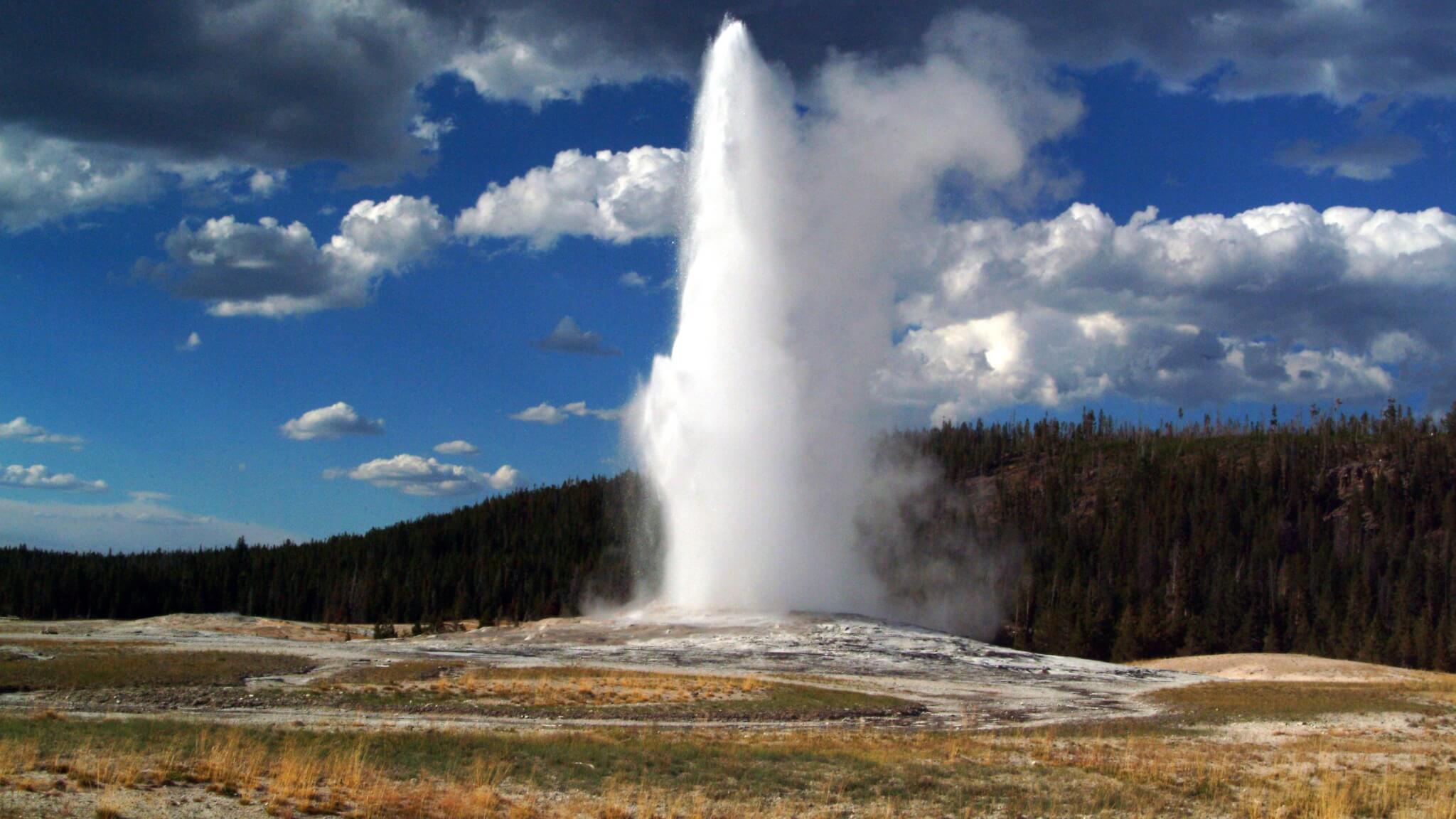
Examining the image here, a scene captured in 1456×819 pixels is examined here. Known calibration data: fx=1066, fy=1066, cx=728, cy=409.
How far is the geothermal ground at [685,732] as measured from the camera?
12.7 metres

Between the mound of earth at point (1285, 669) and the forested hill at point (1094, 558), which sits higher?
the forested hill at point (1094, 558)

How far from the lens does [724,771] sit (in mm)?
15008

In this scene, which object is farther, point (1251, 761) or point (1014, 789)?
point (1251, 761)

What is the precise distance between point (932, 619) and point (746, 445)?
33.1 metres

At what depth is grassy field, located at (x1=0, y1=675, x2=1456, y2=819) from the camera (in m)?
12.3

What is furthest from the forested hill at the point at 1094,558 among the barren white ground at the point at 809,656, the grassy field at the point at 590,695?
the grassy field at the point at 590,695

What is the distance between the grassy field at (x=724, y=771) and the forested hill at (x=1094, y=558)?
2147 inches

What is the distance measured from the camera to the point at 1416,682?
46500 mm

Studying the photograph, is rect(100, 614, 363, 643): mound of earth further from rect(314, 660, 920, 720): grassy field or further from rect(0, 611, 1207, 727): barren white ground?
rect(314, 660, 920, 720): grassy field

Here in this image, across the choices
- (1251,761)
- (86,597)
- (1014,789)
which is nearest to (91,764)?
(1014,789)

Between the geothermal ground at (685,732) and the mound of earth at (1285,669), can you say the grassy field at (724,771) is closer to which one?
the geothermal ground at (685,732)

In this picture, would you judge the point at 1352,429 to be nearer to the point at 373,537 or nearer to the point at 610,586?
the point at 610,586

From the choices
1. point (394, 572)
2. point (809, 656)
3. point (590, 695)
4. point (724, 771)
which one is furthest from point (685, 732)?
point (394, 572)

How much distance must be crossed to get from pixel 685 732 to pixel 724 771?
6.00m
